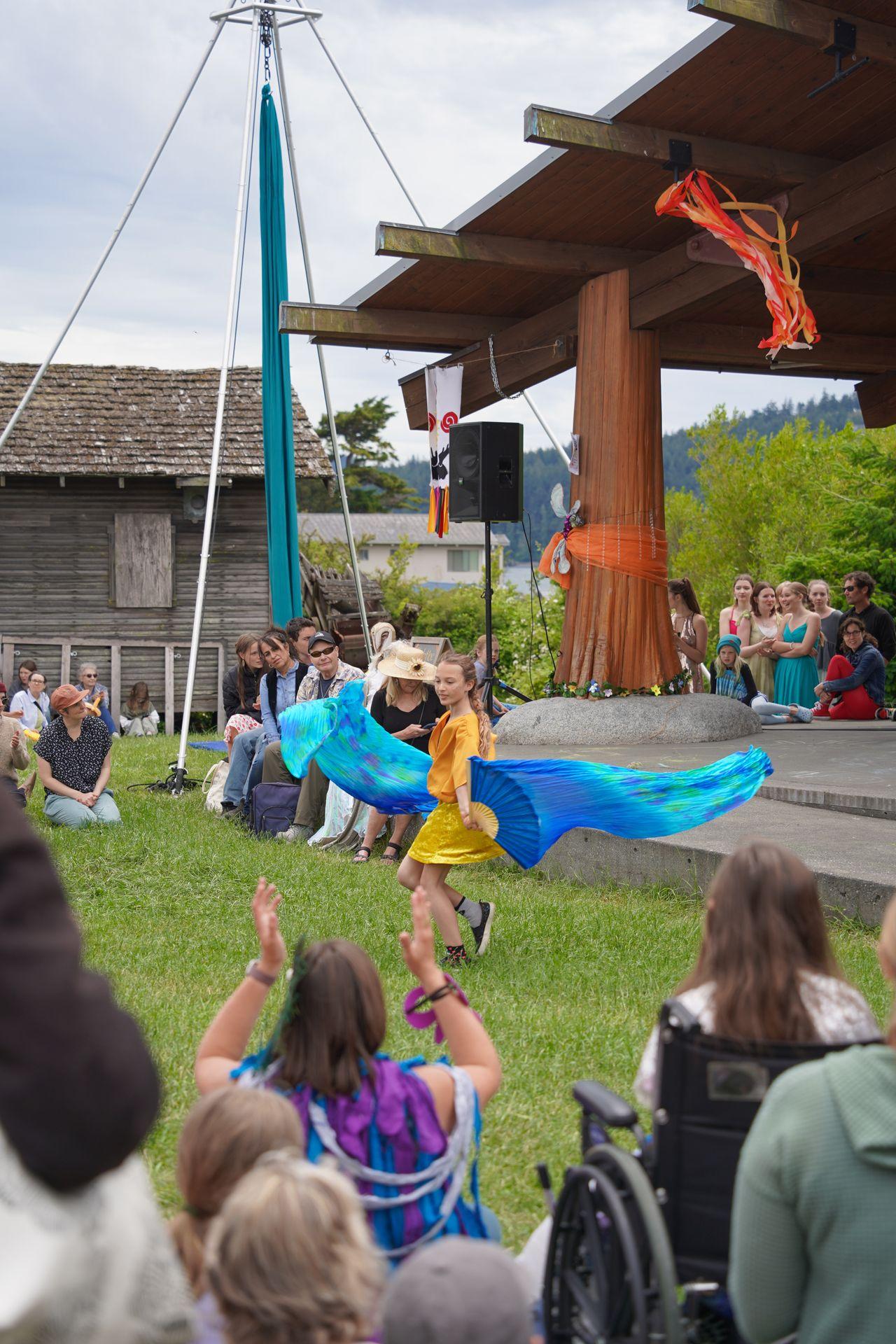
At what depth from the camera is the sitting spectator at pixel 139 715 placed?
21.3 metres

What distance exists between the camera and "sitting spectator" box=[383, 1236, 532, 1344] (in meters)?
1.61

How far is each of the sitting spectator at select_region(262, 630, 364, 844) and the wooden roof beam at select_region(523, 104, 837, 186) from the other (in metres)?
3.76

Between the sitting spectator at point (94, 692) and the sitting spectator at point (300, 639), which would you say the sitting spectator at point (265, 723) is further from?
the sitting spectator at point (94, 692)

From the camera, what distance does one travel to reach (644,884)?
25.9 ft

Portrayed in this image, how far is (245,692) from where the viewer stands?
39.4 feet

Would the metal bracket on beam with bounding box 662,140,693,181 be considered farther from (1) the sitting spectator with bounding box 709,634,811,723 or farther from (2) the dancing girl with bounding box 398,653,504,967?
(1) the sitting spectator with bounding box 709,634,811,723

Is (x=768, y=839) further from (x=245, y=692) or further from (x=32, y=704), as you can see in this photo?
(x=32, y=704)

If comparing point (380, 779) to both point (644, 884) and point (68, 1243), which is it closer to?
point (644, 884)

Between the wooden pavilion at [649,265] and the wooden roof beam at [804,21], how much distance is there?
1cm

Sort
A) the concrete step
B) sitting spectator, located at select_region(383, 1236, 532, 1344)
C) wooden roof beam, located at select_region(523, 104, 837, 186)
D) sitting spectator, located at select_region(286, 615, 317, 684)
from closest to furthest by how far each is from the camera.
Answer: sitting spectator, located at select_region(383, 1236, 532, 1344) < the concrete step < wooden roof beam, located at select_region(523, 104, 837, 186) < sitting spectator, located at select_region(286, 615, 317, 684)

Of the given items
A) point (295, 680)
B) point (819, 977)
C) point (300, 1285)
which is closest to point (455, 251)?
point (295, 680)

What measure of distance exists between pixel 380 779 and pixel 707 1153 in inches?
204

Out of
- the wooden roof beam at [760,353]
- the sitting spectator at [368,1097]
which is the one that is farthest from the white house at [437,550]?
the sitting spectator at [368,1097]

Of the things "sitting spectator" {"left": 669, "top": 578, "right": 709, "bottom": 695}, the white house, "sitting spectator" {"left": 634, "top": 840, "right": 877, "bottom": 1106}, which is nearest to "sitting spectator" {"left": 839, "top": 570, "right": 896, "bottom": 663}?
"sitting spectator" {"left": 669, "top": 578, "right": 709, "bottom": 695}
